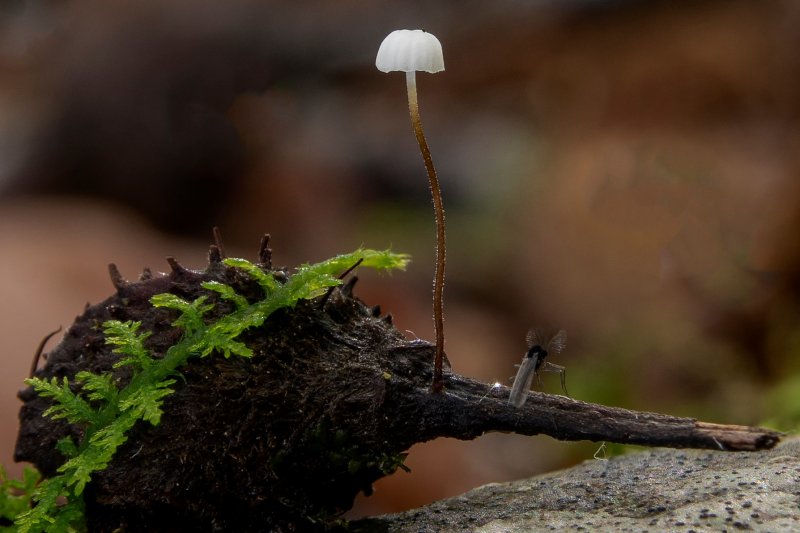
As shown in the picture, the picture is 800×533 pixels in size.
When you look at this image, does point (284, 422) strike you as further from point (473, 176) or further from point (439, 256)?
point (473, 176)

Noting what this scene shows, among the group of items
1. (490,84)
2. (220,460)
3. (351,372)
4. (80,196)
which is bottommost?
(220,460)

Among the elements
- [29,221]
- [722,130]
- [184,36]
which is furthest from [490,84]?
[29,221]

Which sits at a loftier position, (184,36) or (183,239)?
(184,36)

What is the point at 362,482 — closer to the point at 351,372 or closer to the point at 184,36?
the point at 351,372

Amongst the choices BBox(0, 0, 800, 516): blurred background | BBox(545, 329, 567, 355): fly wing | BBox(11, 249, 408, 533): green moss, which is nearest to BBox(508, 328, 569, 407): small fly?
BBox(545, 329, 567, 355): fly wing

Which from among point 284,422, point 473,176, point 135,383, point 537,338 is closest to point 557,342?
point 537,338
